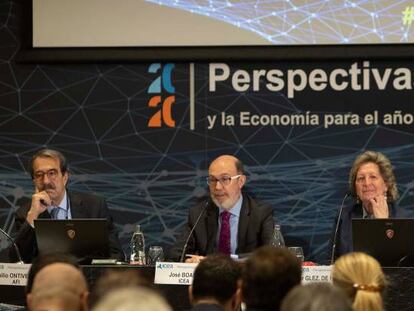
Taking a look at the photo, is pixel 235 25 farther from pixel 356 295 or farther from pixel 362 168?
pixel 356 295

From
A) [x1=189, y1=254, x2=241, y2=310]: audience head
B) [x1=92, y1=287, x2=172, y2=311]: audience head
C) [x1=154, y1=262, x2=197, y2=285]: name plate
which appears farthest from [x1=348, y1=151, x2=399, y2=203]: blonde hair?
[x1=92, y1=287, x2=172, y2=311]: audience head

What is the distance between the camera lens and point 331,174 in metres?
6.36

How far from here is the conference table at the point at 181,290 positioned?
4.62 metres

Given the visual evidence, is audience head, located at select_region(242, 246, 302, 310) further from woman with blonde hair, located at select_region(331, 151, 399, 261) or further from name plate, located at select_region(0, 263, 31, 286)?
woman with blonde hair, located at select_region(331, 151, 399, 261)

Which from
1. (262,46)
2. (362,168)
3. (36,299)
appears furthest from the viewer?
(262,46)

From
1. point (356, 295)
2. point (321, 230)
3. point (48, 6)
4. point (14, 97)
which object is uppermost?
point (48, 6)

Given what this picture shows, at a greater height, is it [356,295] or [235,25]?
[235,25]

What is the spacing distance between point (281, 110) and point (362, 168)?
0.95 metres

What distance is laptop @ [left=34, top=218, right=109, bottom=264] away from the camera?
16.2 ft

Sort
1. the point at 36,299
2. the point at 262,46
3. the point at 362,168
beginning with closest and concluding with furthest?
1. the point at 36,299
2. the point at 362,168
3. the point at 262,46

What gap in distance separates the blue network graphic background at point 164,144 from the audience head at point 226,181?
1.82ft

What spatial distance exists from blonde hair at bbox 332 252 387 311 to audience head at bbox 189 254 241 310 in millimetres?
447

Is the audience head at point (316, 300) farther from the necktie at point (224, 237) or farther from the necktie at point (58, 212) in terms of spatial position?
the necktie at point (58, 212)

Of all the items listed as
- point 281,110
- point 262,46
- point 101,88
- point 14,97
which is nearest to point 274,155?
point 281,110
